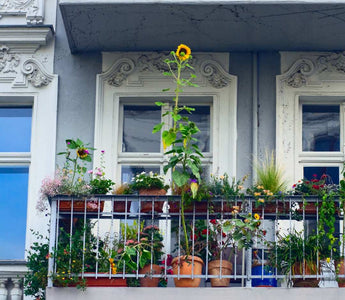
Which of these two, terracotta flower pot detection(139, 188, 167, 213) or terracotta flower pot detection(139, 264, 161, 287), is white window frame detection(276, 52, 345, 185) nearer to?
terracotta flower pot detection(139, 188, 167, 213)

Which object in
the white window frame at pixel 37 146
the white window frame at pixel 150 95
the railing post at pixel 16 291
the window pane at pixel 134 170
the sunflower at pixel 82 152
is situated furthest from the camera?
the window pane at pixel 134 170

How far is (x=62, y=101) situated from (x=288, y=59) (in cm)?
251

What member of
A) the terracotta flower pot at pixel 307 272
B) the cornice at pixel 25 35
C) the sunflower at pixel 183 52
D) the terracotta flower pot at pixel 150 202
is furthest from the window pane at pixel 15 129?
the terracotta flower pot at pixel 307 272

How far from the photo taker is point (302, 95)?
41.7 ft

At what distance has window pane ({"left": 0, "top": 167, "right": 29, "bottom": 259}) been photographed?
12.5m

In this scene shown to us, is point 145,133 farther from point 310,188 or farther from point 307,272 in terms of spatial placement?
point 307,272

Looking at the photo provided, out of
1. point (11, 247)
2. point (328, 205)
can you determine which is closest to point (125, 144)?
point (11, 247)

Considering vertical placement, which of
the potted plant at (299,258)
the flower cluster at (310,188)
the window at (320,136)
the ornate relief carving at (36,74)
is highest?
the ornate relief carving at (36,74)

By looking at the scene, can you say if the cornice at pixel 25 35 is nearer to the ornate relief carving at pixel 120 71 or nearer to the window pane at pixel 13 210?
the ornate relief carving at pixel 120 71

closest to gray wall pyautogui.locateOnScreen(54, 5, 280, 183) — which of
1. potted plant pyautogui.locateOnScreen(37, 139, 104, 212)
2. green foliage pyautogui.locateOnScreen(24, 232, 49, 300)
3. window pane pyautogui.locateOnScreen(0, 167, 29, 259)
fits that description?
window pane pyautogui.locateOnScreen(0, 167, 29, 259)

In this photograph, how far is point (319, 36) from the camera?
1234 centimetres

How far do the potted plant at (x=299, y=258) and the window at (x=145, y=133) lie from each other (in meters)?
1.93

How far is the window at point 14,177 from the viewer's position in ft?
41.0

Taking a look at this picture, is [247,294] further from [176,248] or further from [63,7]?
[63,7]
